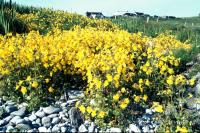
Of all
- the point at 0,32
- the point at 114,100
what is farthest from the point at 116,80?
the point at 0,32

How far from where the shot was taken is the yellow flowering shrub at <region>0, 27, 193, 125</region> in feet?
26.6

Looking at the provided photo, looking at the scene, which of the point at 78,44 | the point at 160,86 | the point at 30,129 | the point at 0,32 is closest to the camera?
the point at 30,129

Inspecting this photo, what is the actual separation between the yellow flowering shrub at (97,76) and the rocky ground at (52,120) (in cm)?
20

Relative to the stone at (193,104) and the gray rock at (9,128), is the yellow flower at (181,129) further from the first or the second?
the gray rock at (9,128)

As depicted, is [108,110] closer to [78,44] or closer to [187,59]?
[78,44]

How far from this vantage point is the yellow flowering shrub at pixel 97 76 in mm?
8094

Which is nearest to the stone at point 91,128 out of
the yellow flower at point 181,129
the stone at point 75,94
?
the stone at point 75,94

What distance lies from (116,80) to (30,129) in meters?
1.80

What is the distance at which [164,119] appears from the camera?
788 centimetres

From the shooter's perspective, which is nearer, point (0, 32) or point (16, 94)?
point (16, 94)

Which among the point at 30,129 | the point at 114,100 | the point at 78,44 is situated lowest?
the point at 30,129

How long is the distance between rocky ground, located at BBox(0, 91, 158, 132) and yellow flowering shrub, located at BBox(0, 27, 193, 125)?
202mm

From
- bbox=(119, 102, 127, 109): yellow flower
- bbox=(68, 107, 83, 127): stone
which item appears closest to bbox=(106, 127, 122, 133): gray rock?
bbox=(119, 102, 127, 109): yellow flower

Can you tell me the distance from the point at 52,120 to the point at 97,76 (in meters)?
1.20
